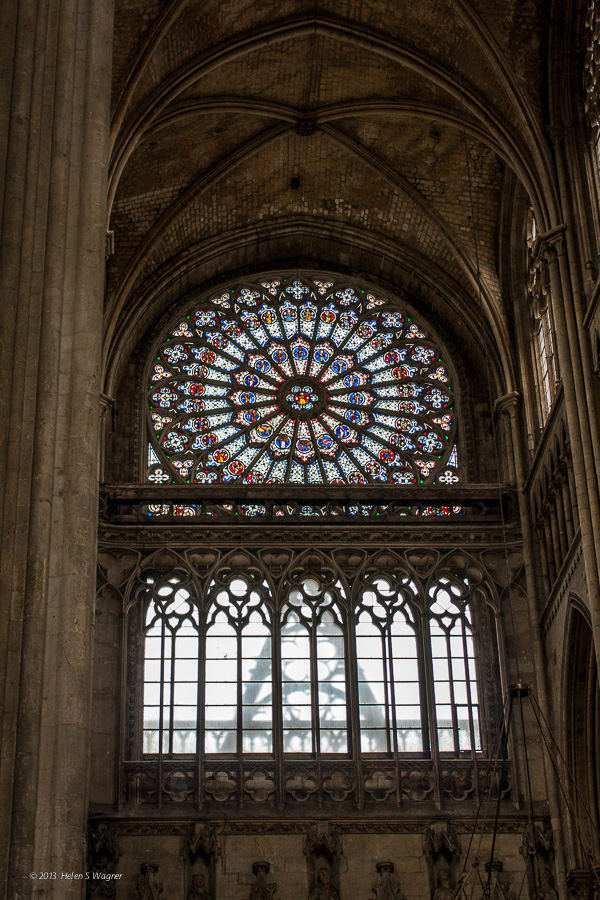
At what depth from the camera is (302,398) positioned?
23391 millimetres

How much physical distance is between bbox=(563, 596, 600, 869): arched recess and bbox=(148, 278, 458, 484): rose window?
4570 mm

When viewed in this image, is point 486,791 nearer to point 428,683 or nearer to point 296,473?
point 428,683

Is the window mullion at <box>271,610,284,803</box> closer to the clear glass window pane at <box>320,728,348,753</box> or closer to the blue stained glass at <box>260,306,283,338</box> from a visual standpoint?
the clear glass window pane at <box>320,728,348,753</box>

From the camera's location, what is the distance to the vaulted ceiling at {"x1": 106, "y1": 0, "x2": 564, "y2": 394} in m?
19.5

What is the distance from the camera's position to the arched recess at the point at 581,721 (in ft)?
60.2

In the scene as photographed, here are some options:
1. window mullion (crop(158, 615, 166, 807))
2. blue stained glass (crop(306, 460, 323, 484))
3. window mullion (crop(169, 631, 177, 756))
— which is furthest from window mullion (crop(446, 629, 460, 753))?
window mullion (crop(158, 615, 166, 807))

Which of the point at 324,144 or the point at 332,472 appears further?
the point at 324,144

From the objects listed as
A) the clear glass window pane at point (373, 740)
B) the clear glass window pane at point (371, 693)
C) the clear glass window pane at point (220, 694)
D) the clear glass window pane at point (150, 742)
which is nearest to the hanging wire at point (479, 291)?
the clear glass window pane at point (371, 693)

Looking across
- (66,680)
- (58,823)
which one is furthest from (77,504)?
(58,823)

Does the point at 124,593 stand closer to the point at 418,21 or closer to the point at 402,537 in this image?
the point at 402,537

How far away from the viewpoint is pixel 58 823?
10.2 meters

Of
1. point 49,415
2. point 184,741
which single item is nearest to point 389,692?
point 184,741

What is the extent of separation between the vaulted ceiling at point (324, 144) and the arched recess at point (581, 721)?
5457 millimetres

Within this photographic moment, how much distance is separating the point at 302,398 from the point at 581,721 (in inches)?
288
